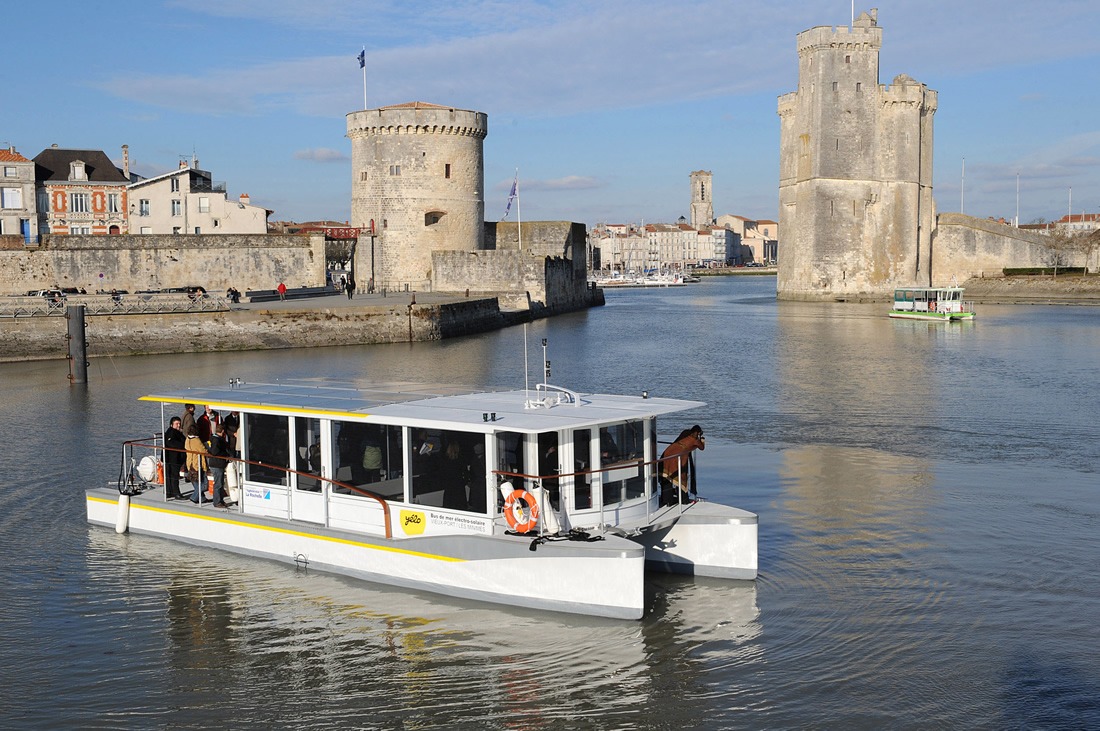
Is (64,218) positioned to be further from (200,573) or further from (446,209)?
(200,573)

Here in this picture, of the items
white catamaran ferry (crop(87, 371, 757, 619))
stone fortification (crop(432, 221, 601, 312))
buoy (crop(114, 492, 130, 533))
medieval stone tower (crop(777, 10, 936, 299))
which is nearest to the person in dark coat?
white catamaran ferry (crop(87, 371, 757, 619))

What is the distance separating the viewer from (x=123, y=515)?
39.1ft

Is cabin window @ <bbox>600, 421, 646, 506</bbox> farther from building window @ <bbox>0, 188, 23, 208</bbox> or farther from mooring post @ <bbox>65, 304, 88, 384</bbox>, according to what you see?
building window @ <bbox>0, 188, 23, 208</bbox>

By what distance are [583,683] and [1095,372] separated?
883 inches

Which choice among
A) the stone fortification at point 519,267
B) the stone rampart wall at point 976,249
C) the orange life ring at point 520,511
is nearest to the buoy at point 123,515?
the orange life ring at point 520,511

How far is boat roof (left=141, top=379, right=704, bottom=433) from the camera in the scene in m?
9.43

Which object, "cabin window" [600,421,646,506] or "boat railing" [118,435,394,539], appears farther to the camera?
"boat railing" [118,435,394,539]

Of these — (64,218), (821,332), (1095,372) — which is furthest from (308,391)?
(64,218)

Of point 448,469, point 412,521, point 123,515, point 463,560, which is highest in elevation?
point 448,469

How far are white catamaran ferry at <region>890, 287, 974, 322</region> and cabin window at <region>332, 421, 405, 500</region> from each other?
4060 cm

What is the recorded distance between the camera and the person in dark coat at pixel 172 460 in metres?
11.6

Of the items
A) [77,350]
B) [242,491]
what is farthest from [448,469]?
[77,350]

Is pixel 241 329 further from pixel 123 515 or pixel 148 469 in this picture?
pixel 123 515

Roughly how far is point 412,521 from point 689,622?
8.55 feet
